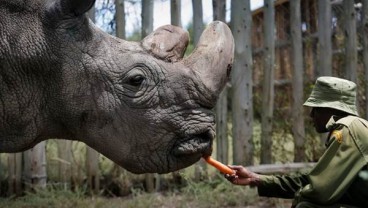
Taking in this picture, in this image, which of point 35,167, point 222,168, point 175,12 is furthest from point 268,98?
point 222,168

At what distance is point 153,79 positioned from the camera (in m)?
3.04

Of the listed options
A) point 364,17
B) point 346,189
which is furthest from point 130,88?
point 364,17

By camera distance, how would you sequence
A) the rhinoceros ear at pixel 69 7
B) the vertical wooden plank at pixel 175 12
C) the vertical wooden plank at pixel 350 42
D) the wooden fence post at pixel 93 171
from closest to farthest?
the rhinoceros ear at pixel 69 7 < the wooden fence post at pixel 93 171 < the vertical wooden plank at pixel 175 12 < the vertical wooden plank at pixel 350 42

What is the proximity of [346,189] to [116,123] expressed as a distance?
1.17 meters

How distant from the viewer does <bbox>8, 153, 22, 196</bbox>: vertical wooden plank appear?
5676mm

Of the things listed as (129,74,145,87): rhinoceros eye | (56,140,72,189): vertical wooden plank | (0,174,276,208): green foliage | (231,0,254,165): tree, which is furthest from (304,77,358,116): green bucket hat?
(56,140,72,189): vertical wooden plank

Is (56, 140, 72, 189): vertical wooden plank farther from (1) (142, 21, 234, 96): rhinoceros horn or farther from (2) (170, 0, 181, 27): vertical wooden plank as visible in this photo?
(1) (142, 21, 234, 96): rhinoceros horn

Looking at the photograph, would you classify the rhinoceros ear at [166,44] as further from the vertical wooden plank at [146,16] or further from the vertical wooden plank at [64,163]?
the vertical wooden plank at [64,163]

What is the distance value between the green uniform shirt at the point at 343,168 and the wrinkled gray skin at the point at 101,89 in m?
0.57

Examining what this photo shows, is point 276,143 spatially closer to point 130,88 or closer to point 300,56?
point 300,56

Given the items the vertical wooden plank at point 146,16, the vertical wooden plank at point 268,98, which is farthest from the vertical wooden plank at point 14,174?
the vertical wooden plank at point 268,98

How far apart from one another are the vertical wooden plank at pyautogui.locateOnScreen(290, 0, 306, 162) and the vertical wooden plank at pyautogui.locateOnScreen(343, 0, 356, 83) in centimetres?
45

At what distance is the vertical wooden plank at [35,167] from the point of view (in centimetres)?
568

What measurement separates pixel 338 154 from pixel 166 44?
1.01 meters
